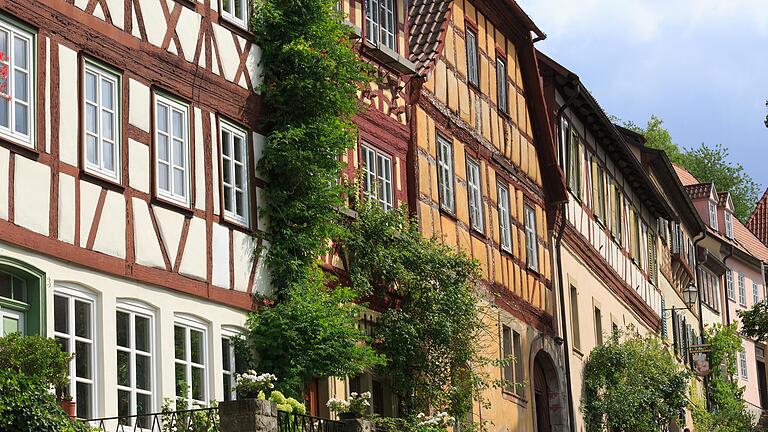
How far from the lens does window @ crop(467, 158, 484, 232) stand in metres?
26.5

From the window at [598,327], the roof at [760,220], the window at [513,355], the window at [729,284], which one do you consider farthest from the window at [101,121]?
the roof at [760,220]

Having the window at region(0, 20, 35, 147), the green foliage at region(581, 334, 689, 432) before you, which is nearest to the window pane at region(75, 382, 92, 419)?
the window at region(0, 20, 35, 147)

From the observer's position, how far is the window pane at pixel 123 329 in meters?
16.1

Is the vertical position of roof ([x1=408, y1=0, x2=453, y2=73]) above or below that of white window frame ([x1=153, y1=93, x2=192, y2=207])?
above

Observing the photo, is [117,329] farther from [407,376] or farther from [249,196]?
[407,376]

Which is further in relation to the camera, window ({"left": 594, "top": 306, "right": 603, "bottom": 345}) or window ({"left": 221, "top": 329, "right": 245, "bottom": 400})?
window ({"left": 594, "top": 306, "right": 603, "bottom": 345})

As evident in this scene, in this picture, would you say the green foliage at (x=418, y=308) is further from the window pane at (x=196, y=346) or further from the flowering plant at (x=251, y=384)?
the flowering plant at (x=251, y=384)

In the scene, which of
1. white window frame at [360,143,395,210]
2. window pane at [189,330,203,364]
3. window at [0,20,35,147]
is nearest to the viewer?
window at [0,20,35,147]

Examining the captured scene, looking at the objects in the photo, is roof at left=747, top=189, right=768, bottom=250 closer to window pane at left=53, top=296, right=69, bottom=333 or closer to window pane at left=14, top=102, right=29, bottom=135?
window pane at left=53, top=296, right=69, bottom=333

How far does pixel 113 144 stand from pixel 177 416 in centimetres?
295

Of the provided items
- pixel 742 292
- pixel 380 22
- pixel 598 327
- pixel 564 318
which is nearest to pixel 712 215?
pixel 742 292

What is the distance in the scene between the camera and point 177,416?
15.9m

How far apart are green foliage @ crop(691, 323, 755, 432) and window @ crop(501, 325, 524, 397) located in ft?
55.3

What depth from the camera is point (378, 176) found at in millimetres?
22609
